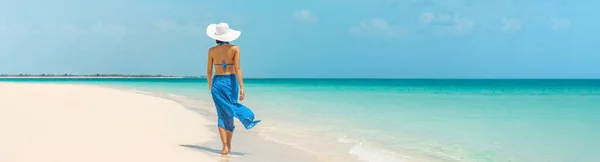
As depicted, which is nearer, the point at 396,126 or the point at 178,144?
the point at 178,144

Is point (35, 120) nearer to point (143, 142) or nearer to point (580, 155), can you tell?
point (143, 142)

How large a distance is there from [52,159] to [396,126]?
22.5 feet

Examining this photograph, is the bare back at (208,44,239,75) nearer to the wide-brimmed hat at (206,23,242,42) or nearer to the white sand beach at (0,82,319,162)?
the wide-brimmed hat at (206,23,242,42)

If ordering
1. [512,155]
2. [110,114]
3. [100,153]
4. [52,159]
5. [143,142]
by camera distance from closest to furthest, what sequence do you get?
[52,159]
[100,153]
[143,142]
[512,155]
[110,114]

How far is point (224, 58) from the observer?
5.22m

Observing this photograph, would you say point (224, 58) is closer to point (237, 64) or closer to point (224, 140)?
point (237, 64)

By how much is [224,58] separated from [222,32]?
0.24m

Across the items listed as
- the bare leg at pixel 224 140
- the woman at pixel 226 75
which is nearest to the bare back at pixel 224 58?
the woman at pixel 226 75

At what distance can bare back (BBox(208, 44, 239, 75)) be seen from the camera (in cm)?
518

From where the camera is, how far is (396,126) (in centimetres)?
1048

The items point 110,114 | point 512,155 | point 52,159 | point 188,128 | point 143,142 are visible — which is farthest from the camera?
point 110,114

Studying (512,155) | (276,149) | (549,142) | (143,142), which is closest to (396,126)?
(549,142)

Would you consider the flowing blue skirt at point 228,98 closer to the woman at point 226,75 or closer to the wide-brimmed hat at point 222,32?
the woman at point 226,75

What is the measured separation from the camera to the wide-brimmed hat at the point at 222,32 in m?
5.14
